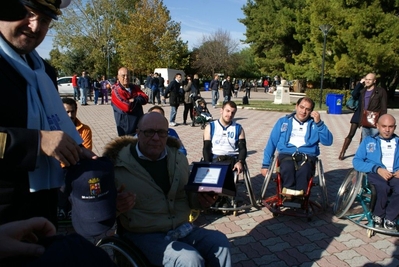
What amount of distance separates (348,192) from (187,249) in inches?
113

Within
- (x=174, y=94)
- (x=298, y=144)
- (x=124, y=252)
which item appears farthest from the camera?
(x=174, y=94)

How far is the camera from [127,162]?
2.47 meters

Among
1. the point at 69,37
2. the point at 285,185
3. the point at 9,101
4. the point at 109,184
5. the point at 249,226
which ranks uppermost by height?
the point at 69,37

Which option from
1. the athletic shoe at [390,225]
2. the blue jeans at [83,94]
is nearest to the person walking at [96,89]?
the blue jeans at [83,94]

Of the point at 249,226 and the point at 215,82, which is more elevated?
the point at 215,82

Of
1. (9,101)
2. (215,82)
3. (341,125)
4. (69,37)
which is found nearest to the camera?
(9,101)

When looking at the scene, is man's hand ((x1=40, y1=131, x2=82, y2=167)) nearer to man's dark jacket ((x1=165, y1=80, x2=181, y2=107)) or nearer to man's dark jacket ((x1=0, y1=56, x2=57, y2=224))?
man's dark jacket ((x1=0, y1=56, x2=57, y2=224))

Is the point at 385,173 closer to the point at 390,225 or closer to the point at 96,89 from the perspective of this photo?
the point at 390,225

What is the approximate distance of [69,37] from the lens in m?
39.3

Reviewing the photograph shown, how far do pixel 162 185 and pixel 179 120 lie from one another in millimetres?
11383

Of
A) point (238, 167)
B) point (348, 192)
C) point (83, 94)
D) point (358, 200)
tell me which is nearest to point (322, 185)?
point (348, 192)

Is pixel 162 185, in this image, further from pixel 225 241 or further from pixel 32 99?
pixel 32 99

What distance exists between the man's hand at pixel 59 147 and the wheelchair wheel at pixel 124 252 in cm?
95

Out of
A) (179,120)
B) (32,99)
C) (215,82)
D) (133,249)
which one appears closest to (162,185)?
(133,249)
